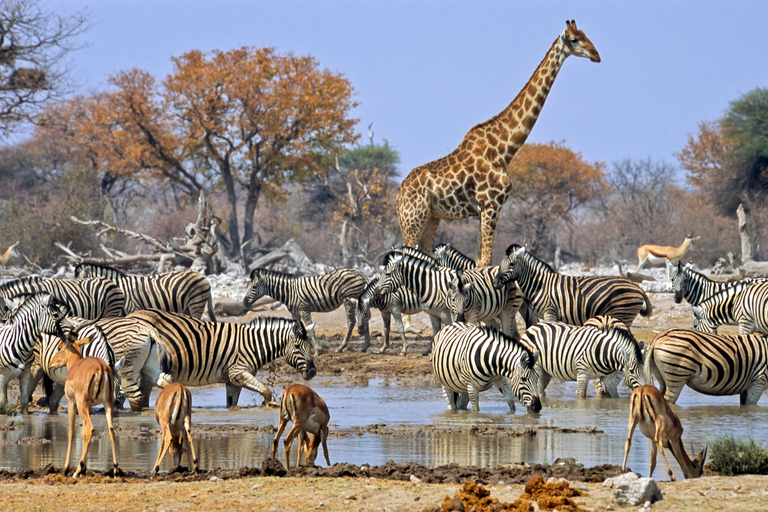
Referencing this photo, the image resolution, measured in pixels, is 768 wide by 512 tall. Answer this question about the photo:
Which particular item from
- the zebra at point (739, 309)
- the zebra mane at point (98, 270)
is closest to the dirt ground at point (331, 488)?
the zebra at point (739, 309)

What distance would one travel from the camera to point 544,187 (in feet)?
167

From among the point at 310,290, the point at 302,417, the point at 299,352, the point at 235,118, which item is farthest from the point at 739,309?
the point at 235,118

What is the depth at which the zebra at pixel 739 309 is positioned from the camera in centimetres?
1348

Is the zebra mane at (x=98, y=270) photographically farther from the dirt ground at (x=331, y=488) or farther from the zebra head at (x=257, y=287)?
the dirt ground at (x=331, y=488)

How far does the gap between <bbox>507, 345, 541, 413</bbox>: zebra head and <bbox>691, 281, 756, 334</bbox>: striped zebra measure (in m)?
5.21

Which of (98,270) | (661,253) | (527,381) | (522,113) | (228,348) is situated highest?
(522,113)

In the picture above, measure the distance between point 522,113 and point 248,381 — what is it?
8625 mm

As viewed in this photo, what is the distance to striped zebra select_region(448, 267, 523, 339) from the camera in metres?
13.8

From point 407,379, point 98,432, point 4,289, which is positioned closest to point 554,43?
point 407,379

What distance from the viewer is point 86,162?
155 ft

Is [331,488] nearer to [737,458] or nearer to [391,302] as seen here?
[737,458]

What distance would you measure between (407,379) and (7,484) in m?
7.95

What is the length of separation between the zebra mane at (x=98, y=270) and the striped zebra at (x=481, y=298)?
18.5ft

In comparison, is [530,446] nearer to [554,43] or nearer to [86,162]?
[554,43]
